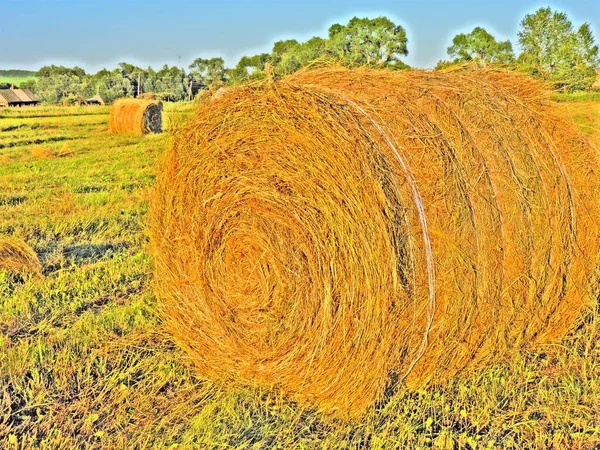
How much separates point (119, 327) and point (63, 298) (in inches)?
37.0

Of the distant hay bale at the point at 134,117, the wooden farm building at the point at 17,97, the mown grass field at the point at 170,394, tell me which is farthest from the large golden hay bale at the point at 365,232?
the wooden farm building at the point at 17,97

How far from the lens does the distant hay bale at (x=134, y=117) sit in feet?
85.8

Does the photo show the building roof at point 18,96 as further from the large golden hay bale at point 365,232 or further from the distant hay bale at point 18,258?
the large golden hay bale at point 365,232

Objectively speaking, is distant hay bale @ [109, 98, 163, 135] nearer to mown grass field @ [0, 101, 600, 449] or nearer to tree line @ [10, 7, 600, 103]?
tree line @ [10, 7, 600, 103]

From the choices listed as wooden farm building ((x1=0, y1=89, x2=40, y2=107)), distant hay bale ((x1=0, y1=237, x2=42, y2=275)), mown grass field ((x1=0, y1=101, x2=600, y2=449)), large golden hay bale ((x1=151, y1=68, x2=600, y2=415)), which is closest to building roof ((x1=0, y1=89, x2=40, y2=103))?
wooden farm building ((x1=0, y1=89, x2=40, y2=107))

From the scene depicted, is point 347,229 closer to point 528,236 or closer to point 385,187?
point 385,187

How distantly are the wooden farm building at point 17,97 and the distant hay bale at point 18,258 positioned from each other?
3110 inches

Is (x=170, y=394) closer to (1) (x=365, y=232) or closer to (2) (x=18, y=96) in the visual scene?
(1) (x=365, y=232)

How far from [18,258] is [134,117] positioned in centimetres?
1997

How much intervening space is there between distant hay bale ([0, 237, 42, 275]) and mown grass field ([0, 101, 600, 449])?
0.14 metres

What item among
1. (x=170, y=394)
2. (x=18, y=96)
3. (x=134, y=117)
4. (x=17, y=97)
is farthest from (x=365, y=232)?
(x=18, y=96)

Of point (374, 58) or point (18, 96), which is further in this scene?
point (18, 96)

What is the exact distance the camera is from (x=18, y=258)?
7.07m

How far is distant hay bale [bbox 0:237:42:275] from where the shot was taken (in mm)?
6914
